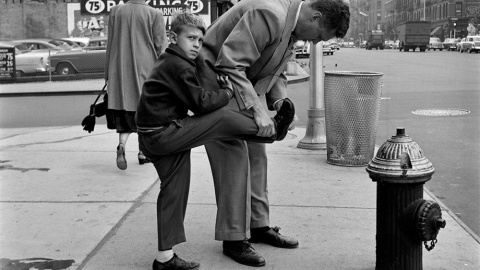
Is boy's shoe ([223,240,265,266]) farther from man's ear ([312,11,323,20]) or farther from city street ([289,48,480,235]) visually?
city street ([289,48,480,235])

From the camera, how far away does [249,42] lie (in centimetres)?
356

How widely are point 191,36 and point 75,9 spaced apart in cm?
4911

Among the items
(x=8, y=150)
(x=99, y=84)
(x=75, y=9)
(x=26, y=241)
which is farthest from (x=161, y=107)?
(x=75, y=9)

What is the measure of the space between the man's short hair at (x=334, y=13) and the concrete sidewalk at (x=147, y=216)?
1420mm

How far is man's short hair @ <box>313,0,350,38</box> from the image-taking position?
11.6 feet

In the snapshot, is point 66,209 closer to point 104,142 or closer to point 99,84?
point 104,142

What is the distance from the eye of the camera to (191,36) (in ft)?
11.6

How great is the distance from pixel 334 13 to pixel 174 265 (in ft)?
5.53

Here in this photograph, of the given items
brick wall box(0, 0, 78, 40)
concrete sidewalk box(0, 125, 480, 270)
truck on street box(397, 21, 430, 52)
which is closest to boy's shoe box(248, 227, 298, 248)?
concrete sidewalk box(0, 125, 480, 270)

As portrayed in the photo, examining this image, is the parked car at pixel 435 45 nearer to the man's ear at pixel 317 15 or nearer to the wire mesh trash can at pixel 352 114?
the wire mesh trash can at pixel 352 114

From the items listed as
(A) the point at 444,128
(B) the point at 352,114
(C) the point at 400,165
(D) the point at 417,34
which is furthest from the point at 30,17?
(C) the point at 400,165

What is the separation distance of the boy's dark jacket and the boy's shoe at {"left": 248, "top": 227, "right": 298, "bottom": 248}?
1.06 m

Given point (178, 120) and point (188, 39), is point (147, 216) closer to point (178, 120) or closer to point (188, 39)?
point (178, 120)

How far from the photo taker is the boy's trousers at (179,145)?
11.5 feet
